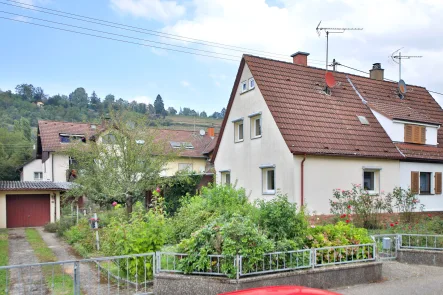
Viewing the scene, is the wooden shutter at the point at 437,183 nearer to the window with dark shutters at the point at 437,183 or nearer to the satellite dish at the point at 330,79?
the window with dark shutters at the point at 437,183

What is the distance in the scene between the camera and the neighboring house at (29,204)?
24577 millimetres

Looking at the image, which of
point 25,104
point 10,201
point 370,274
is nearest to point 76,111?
point 25,104

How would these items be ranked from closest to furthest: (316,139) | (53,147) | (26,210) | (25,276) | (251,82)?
(25,276)
(316,139)
(251,82)
(26,210)
(53,147)

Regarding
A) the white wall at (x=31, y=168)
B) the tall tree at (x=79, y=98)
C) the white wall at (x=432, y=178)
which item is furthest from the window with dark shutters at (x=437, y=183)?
the tall tree at (x=79, y=98)

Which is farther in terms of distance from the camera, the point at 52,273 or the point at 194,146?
the point at 194,146

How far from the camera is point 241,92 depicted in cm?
1922

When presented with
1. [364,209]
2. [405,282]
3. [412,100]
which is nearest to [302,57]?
[412,100]

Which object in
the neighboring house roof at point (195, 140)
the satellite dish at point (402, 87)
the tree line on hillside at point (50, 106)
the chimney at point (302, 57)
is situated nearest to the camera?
the chimney at point (302, 57)

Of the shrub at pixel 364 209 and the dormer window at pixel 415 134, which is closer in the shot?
the shrub at pixel 364 209

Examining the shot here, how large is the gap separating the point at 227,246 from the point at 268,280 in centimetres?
92

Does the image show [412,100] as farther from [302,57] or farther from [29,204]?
[29,204]

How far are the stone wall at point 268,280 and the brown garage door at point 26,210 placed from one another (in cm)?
2218

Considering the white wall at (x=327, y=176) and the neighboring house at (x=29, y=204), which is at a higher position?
the white wall at (x=327, y=176)

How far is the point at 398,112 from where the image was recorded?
18.7m
